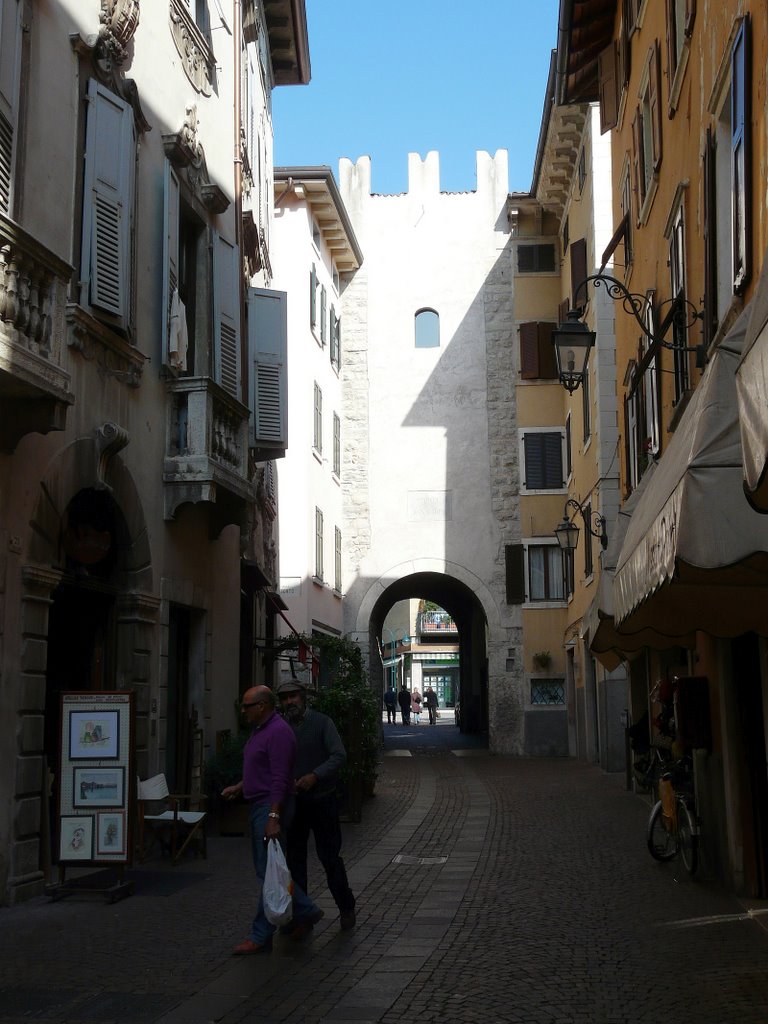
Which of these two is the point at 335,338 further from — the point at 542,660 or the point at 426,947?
the point at 426,947

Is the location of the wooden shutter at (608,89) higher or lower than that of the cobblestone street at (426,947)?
higher

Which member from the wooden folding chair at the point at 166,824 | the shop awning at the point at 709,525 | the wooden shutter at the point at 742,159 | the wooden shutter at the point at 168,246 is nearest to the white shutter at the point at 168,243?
the wooden shutter at the point at 168,246

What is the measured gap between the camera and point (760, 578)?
8.09 meters

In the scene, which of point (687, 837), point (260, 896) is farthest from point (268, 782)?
point (687, 837)

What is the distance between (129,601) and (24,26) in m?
5.32

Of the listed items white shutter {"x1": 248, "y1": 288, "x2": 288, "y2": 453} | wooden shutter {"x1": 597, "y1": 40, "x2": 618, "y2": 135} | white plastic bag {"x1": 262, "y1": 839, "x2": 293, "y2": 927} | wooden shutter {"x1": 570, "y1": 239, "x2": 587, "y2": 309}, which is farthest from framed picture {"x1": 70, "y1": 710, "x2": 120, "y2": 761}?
wooden shutter {"x1": 570, "y1": 239, "x2": 587, "y2": 309}

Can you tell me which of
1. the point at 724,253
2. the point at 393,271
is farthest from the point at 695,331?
the point at 393,271

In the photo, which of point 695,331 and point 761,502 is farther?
point 695,331

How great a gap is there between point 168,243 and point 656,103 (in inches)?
222

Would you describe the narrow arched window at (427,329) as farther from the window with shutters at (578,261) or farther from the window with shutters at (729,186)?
the window with shutters at (729,186)

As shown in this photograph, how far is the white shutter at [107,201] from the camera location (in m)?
11.6

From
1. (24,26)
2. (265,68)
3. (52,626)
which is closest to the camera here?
(24,26)

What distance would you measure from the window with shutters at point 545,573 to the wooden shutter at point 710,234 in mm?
20775

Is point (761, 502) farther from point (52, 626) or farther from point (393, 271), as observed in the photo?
point (393, 271)
